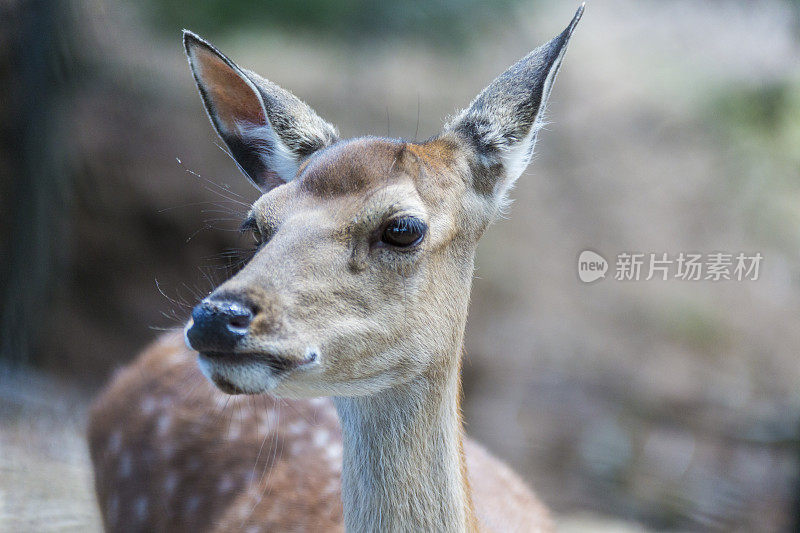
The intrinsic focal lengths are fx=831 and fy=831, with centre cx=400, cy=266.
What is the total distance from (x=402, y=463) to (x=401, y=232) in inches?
25.1

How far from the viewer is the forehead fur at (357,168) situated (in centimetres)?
230

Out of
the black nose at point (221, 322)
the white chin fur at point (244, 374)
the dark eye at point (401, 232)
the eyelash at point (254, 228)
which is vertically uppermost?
the dark eye at point (401, 232)

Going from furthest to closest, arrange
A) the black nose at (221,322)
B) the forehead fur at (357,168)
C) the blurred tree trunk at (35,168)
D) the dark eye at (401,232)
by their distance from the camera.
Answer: the blurred tree trunk at (35,168)
the forehead fur at (357,168)
the dark eye at (401,232)
the black nose at (221,322)

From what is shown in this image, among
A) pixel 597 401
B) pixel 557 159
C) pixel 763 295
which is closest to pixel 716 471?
pixel 597 401

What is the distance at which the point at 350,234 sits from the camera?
2.17 metres

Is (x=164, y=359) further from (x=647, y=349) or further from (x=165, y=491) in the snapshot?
(x=647, y=349)

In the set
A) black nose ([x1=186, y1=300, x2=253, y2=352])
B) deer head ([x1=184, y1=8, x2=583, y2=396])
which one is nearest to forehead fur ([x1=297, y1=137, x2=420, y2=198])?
deer head ([x1=184, y1=8, x2=583, y2=396])

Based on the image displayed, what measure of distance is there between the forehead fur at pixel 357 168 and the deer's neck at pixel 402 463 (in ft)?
1.83

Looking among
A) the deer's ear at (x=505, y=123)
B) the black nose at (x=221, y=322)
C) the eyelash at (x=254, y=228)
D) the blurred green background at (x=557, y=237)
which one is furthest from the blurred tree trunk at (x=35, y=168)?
the black nose at (x=221, y=322)

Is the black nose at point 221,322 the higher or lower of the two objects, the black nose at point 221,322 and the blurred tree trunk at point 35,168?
the lower

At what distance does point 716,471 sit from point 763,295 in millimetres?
1760

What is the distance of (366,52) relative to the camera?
7.63 m

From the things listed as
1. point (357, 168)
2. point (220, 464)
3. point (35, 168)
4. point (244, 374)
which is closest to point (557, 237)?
point (35, 168)

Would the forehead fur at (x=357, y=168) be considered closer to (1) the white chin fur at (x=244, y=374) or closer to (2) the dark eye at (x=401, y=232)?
(2) the dark eye at (x=401, y=232)
